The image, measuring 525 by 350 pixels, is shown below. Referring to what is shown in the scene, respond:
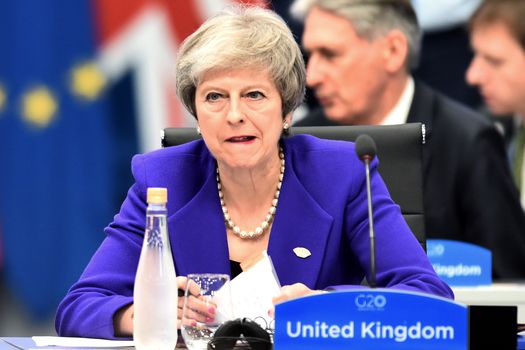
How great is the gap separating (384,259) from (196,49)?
2.01ft

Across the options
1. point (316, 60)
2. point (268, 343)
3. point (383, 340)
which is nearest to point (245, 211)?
point (268, 343)

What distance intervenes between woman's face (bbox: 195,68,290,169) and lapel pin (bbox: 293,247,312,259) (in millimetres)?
208

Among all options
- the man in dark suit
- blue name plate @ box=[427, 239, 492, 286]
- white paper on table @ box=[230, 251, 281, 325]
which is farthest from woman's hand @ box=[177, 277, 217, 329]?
the man in dark suit

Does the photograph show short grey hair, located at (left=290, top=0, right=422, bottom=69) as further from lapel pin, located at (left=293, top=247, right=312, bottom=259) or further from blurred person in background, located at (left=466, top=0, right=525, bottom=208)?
lapel pin, located at (left=293, top=247, right=312, bottom=259)

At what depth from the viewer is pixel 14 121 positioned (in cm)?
457

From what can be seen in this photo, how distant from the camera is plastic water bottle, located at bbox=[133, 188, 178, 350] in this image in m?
1.77

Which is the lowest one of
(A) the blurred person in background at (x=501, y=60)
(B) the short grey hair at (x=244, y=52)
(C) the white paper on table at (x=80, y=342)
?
(C) the white paper on table at (x=80, y=342)

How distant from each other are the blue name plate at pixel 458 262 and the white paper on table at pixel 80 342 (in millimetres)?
1365

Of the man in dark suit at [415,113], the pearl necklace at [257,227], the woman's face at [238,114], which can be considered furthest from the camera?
the man in dark suit at [415,113]

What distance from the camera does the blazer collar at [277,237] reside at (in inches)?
89.1

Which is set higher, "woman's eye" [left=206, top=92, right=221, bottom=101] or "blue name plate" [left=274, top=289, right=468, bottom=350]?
"woman's eye" [left=206, top=92, right=221, bottom=101]

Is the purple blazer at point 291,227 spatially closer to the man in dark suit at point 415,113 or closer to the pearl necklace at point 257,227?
the pearl necklace at point 257,227

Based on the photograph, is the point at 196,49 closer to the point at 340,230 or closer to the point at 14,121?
the point at 340,230

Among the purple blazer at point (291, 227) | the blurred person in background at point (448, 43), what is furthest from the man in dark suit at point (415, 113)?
the purple blazer at point (291, 227)
